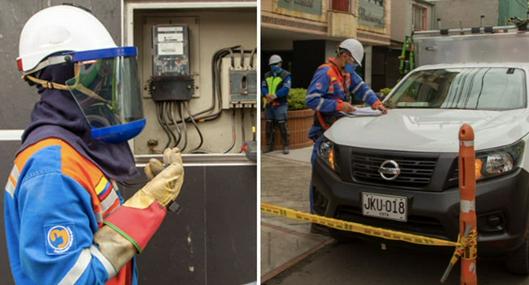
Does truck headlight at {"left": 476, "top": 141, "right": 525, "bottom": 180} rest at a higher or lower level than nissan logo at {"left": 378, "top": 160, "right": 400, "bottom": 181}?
higher

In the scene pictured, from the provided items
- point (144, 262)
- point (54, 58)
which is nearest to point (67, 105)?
point (54, 58)

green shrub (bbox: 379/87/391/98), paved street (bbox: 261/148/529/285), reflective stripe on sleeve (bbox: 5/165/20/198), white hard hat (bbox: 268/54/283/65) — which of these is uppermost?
white hard hat (bbox: 268/54/283/65)

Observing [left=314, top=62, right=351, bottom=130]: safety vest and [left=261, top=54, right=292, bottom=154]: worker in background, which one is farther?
[left=314, top=62, right=351, bottom=130]: safety vest

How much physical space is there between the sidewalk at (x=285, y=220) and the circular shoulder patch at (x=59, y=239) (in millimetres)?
1576

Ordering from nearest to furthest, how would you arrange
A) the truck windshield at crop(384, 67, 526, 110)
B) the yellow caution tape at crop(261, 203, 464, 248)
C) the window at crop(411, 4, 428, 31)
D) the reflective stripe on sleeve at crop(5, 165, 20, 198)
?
the reflective stripe on sleeve at crop(5, 165, 20, 198) → the yellow caution tape at crop(261, 203, 464, 248) → the truck windshield at crop(384, 67, 526, 110) → the window at crop(411, 4, 428, 31)

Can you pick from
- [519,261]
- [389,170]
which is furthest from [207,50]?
[519,261]

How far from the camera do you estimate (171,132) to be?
141 inches

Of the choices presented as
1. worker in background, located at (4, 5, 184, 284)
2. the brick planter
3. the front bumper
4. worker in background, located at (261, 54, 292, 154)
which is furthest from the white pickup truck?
worker in background, located at (4, 5, 184, 284)

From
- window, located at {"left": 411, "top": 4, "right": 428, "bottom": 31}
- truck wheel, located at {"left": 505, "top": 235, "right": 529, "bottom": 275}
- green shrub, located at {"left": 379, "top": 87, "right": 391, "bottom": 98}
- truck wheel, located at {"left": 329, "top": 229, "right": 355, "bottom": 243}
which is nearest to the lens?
truck wheel, located at {"left": 505, "top": 235, "right": 529, "bottom": 275}

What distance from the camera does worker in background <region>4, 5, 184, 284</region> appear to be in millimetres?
1458

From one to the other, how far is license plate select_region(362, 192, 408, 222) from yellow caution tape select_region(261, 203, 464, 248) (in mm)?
91

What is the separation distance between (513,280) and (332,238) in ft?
4.08

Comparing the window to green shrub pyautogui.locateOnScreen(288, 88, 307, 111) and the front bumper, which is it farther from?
the front bumper

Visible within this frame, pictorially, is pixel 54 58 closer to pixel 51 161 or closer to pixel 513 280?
pixel 51 161
